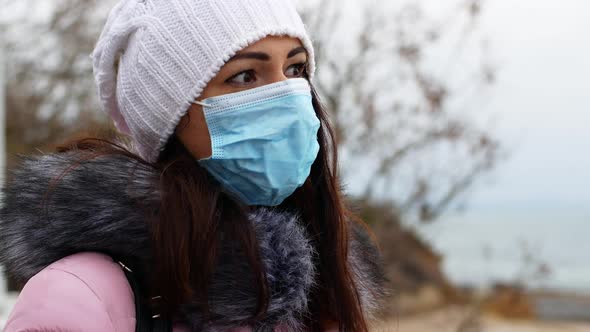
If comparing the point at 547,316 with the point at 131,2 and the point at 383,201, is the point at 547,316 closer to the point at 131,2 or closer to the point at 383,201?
the point at 383,201

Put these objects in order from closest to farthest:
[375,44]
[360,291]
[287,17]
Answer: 1. [287,17]
2. [360,291]
3. [375,44]

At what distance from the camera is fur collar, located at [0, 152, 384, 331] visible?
1.95 m

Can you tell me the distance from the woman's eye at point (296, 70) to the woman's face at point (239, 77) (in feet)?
0.19

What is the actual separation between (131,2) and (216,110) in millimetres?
423

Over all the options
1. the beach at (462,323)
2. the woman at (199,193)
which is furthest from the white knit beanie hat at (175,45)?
the beach at (462,323)

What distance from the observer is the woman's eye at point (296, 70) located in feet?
7.30

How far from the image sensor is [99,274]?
Answer: 73.2 inches

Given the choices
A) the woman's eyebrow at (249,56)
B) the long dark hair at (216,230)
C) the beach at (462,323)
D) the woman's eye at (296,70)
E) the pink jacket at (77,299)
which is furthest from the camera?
the beach at (462,323)

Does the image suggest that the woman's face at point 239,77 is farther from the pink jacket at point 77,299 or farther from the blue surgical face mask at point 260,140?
the pink jacket at point 77,299

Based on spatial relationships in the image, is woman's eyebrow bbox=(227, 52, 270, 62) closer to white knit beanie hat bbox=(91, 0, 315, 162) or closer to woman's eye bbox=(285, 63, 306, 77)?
white knit beanie hat bbox=(91, 0, 315, 162)

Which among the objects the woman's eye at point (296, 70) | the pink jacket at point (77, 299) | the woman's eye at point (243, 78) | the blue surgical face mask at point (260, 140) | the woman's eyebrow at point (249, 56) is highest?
the woman's eye at point (296, 70)

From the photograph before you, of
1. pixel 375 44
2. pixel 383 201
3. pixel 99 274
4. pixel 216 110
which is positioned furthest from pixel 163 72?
pixel 383 201

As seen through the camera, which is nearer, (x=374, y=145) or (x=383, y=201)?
(x=374, y=145)

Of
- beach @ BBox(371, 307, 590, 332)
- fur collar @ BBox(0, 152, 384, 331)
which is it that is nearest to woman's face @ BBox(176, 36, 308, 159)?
fur collar @ BBox(0, 152, 384, 331)
